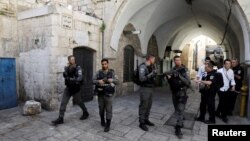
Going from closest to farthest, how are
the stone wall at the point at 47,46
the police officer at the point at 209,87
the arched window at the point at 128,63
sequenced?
1. the police officer at the point at 209,87
2. the stone wall at the point at 47,46
3. the arched window at the point at 128,63

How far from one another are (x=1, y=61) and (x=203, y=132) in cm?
625

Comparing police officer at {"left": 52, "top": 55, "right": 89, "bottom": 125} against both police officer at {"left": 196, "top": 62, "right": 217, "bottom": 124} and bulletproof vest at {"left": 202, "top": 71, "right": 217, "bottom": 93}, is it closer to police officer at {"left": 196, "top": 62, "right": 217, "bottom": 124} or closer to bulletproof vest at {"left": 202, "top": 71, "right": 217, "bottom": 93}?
police officer at {"left": 196, "top": 62, "right": 217, "bottom": 124}

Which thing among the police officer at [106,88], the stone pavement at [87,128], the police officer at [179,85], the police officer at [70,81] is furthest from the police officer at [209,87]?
the police officer at [70,81]

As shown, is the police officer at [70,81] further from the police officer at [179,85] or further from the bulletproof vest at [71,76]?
the police officer at [179,85]

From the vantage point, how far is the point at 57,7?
6117 millimetres

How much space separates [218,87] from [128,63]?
5.22 metres

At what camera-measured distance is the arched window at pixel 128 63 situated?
9.75m

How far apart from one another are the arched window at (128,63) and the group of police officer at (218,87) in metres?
4.32

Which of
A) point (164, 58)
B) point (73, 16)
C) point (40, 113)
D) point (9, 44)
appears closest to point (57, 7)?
point (73, 16)

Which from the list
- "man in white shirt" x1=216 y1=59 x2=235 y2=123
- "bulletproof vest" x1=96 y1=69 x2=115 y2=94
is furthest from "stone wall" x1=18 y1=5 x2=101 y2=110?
"man in white shirt" x1=216 y1=59 x2=235 y2=123

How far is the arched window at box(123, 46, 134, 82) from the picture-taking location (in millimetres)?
9751

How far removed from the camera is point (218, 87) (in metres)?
5.34

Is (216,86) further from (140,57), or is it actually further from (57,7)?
(140,57)

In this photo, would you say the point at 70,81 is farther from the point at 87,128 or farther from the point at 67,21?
the point at 67,21
